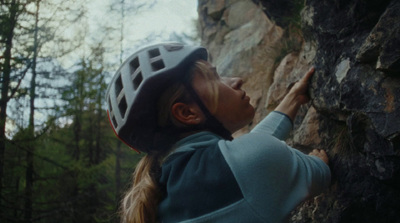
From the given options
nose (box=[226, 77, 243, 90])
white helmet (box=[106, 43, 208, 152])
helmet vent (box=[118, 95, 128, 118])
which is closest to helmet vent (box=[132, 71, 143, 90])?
white helmet (box=[106, 43, 208, 152])

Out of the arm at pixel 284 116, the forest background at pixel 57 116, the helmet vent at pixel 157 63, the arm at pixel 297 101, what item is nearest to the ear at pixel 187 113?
the helmet vent at pixel 157 63

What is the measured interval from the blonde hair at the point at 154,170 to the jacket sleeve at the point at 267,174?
0.42 meters

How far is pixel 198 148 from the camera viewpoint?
5.67ft

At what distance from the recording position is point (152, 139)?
2.02 meters

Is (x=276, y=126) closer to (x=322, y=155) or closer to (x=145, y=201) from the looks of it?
(x=322, y=155)

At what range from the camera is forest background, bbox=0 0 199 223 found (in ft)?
25.7

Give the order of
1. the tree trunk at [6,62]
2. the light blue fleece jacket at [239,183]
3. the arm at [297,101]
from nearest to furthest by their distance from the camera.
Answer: the light blue fleece jacket at [239,183], the arm at [297,101], the tree trunk at [6,62]

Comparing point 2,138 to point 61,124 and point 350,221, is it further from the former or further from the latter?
point 350,221

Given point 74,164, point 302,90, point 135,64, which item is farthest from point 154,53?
point 74,164

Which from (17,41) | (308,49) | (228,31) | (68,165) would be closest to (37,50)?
(17,41)

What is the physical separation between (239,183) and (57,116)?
29.8 ft

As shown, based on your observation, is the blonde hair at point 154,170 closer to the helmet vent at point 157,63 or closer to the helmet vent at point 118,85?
the helmet vent at point 157,63

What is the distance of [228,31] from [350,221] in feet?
21.8

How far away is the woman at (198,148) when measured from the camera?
4.86 feet
